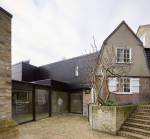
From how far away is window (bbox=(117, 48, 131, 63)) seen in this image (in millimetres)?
15594

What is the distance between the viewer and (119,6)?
1058cm

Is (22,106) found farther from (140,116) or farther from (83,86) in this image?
(140,116)

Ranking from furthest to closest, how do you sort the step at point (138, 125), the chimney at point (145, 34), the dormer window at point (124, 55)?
the chimney at point (145, 34) → the dormer window at point (124, 55) → the step at point (138, 125)

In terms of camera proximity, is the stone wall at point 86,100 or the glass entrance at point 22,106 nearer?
the glass entrance at point 22,106

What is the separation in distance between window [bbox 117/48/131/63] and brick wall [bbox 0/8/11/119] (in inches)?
500

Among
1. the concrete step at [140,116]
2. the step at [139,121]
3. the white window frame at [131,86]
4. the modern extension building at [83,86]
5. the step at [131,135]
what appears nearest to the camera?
the step at [131,135]

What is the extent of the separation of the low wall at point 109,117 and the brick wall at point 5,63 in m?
7.02

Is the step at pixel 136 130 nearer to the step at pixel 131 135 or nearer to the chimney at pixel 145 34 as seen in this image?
the step at pixel 131 135

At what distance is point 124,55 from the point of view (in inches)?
618

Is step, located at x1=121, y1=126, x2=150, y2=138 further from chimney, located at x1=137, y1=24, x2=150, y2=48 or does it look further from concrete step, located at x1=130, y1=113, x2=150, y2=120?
chimney, located at x1=137, y1=24, x2=150, y2=48

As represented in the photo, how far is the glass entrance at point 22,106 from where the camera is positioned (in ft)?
42.1

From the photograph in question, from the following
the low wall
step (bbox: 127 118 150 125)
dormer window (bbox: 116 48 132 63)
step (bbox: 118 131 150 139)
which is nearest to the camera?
step (bbox: 118 131 150 139)

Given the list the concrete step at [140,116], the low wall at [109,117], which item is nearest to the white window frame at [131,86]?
the low wall at [109,117]

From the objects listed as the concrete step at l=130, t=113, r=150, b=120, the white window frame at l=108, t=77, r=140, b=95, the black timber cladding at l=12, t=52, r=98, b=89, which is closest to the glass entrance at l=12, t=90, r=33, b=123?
the black timber cladding at l=12, t=52, r=98, b=89
